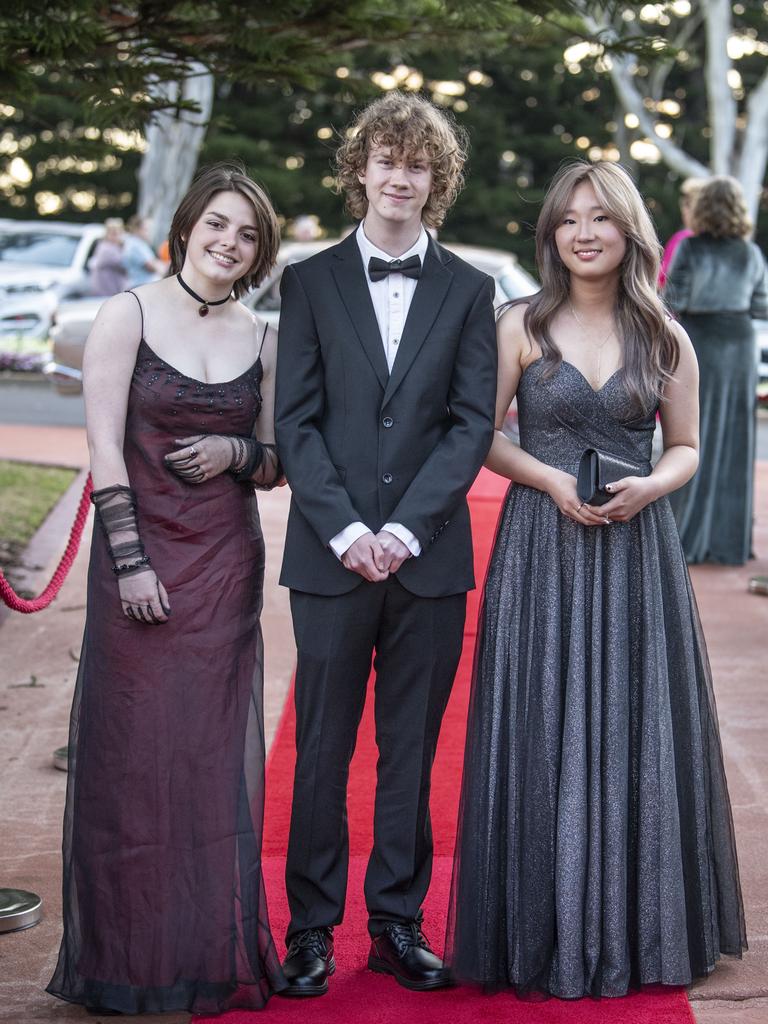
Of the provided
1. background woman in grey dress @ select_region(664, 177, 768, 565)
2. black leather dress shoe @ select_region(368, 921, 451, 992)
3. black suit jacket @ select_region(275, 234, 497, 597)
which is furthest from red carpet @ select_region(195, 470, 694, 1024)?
background woman in grey dress @ select_region(664, 177, 768, 565)

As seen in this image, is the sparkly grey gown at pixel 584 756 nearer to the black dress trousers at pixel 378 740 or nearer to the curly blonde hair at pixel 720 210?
the black dress trousers at pixel 378 740

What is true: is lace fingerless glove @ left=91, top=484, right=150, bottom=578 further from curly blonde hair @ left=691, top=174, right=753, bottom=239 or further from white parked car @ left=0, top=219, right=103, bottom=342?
white parked car @ left=0, top=219, right=103, bottom=342

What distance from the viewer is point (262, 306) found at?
47.4ft

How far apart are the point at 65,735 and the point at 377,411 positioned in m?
2.84

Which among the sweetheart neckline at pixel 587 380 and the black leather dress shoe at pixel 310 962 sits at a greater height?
the sweetheart neckline at pixel 587 380

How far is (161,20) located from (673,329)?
2.70 m

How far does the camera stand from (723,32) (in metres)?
23.8

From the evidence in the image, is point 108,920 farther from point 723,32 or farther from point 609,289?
point 723,32

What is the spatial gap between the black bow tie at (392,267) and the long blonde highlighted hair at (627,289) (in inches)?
13.3

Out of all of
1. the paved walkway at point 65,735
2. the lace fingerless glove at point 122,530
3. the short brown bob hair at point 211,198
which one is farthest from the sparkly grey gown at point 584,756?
the lace fingerless glove at point 122,530

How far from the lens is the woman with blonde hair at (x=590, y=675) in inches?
146

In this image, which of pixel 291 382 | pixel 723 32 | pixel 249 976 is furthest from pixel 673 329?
pixel 723 32

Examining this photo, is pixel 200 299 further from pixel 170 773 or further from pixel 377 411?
pixel 170 773

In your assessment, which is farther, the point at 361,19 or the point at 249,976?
the point at 361,19
